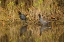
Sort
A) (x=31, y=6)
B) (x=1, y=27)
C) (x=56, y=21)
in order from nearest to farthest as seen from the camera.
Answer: (x=1, y=27)
(x=56, y=21)
(x=31, y=6)

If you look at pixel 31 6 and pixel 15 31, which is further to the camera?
pixel 31 6

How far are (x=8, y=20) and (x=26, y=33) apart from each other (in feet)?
4.69

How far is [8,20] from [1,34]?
1310mm

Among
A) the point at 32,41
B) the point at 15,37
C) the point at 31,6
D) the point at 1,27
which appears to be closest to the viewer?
the point at 32,41

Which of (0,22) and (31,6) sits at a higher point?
(31,6)

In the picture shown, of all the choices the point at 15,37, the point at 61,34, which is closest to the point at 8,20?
Result: the point at 15,37

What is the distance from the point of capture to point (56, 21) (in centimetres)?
580

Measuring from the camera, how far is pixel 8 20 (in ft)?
19.6

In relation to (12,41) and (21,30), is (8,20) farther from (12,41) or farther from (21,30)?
(12,41)

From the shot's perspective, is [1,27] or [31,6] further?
[31,6]

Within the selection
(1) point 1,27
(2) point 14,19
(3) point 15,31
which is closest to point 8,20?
(2) point 14,19

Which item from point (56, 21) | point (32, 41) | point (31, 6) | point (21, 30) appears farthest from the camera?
point (31, 6)

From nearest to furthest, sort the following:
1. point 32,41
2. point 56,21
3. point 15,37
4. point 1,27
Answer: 1. point 32,41
2. point 15,37
3. point 1,27
4. point 56,21

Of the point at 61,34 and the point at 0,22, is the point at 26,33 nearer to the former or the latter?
the point at 61,34
